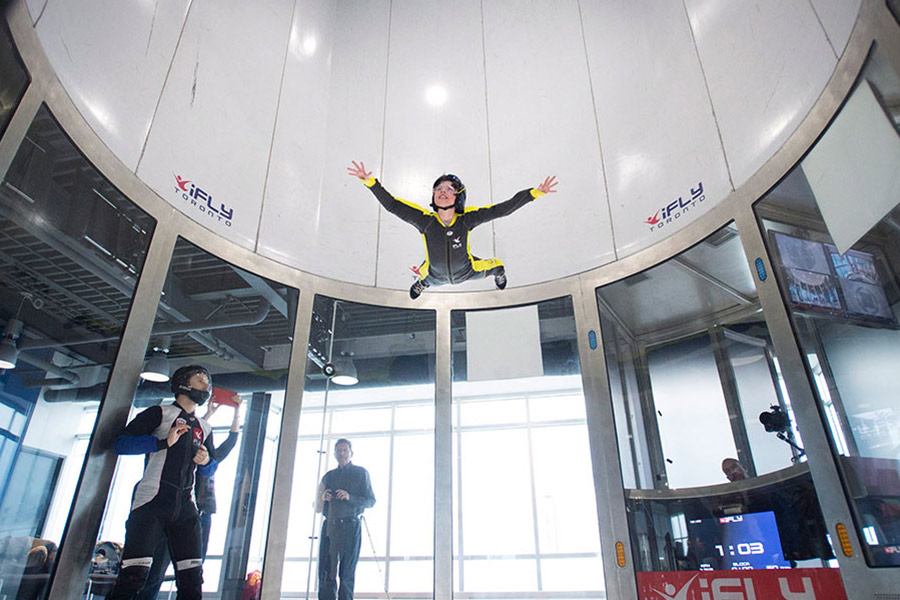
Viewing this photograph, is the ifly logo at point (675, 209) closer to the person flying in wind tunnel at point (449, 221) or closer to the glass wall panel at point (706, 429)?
the glass wall panel at point (706, 429)

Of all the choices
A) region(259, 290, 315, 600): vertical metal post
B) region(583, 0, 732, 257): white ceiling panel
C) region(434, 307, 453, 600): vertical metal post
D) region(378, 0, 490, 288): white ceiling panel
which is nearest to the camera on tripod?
region(583, 0, 732, 257): white ceiling panel

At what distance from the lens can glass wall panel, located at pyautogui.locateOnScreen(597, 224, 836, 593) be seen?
309 cm

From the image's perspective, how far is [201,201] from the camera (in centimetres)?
393

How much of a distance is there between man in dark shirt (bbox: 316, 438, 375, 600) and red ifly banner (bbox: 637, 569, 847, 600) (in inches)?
74.3

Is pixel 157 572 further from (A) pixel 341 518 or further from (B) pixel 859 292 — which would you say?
(B) pixel 859 292

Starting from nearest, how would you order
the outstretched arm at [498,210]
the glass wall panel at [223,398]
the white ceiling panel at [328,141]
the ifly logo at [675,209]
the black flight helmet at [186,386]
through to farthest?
the glass wall panel at [223,398] < the black flight helmet at [186,386] < the outstretched arm at [498,210] < the ifly logo at [675,209] < the white ceiling panel at [328,141]

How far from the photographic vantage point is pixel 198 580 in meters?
2.93

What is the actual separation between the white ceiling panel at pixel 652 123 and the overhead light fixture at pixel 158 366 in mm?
3252

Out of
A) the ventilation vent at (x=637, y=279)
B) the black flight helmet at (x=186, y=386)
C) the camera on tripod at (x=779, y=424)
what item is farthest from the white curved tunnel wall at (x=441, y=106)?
the camera on tripod at (x=779, y=424)

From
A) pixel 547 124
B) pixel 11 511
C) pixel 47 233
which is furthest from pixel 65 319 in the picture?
pixel 547 124

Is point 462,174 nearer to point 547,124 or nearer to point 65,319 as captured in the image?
point 547,124

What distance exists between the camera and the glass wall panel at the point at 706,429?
3.09 metres

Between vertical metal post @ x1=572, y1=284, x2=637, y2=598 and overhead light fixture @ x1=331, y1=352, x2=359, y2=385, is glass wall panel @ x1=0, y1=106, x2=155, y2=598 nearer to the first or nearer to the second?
overhead light fixture @ x1=331, y1=352, x2=359, y2=385

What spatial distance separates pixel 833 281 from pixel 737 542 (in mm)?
1528
